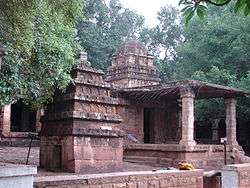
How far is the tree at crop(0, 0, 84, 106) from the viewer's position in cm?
718

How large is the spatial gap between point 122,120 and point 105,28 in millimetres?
20953

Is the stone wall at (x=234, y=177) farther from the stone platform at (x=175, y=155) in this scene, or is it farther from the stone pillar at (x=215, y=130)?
the stone pillar at (x=215, y=130)

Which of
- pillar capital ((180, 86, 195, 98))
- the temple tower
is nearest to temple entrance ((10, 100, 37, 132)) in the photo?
the temple tower

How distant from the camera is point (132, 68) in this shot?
2523cm

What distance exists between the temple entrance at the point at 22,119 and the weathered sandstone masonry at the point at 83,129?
12.4 m

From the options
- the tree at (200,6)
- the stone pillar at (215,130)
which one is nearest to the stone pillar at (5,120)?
the stone pillar at (215,130)

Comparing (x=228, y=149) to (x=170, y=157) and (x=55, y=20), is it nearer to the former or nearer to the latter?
(x=170, y=157)

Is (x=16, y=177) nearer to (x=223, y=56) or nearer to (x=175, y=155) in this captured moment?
(x=175, y=155)

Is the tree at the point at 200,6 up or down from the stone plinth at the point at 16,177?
up

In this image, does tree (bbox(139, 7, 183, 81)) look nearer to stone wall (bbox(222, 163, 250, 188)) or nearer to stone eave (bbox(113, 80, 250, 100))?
stone eave (bbox(113, 80, 250, 100))

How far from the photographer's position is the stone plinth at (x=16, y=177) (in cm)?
521

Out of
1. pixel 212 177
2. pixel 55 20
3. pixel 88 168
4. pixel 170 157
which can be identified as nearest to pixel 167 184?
pixel 212 177

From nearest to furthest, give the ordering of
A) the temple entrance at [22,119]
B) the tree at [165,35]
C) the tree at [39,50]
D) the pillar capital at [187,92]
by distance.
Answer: the tree at [39,50]
the pillar capital at [187,92]
the temple entrance at [22,119]
the tree at [165,35]

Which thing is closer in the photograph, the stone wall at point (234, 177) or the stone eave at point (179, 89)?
the stone wall at point (234, 177)
